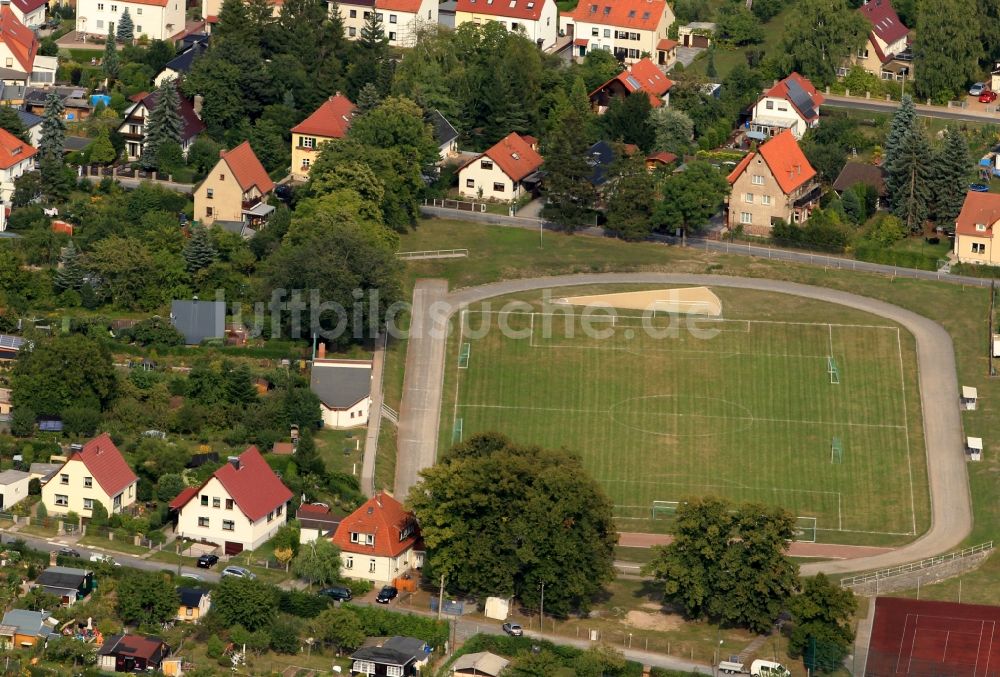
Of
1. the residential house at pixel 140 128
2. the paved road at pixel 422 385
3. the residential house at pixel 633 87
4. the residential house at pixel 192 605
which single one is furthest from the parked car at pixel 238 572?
the residential house at pixel 633 87

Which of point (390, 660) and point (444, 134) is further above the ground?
point (444, 134)

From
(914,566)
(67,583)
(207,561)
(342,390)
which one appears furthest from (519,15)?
(67,583)

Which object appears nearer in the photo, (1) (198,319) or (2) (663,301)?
(1) (198,319)

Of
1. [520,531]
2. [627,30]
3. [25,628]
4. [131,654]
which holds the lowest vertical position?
[131,654]

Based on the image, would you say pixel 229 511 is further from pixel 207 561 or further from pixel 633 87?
pixel 633 87

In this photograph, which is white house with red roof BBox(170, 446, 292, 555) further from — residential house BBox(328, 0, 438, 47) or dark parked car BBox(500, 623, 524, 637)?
residential house BBox(328, 0, 438, 47)

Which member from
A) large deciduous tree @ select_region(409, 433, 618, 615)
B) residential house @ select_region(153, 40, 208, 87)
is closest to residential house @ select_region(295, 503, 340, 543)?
large deciduous tree @ select_region(409, 433, 618, 615)

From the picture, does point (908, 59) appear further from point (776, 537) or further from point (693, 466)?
point (776, 537)
